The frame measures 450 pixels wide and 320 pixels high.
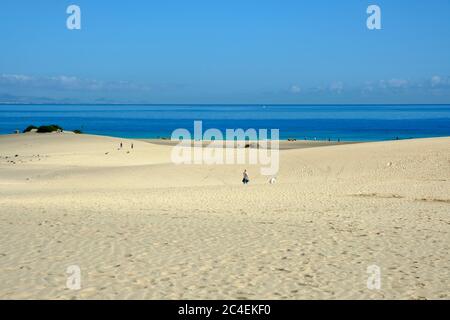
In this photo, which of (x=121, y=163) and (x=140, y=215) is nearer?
(x=140, y=215)

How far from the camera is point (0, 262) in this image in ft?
28.9

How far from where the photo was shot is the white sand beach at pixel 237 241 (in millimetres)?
7652

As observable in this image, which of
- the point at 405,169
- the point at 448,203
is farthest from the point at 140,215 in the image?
the point at 405,169

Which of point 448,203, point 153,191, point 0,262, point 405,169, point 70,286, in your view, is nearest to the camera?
point 70,286

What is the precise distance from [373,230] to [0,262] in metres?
7.94

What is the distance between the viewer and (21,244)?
399 inches

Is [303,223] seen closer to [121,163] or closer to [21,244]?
[21,244]

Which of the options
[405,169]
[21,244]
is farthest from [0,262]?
[405,169]

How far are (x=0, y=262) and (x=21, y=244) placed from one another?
4.43 ft

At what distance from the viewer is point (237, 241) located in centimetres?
1077

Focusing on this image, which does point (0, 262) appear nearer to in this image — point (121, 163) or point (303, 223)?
point (303, 223)

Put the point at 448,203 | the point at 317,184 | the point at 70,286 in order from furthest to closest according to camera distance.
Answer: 1. the point at 317,184
2. the point at 448,203
3. the point at 70,286

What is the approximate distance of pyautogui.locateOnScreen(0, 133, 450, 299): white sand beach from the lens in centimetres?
765
